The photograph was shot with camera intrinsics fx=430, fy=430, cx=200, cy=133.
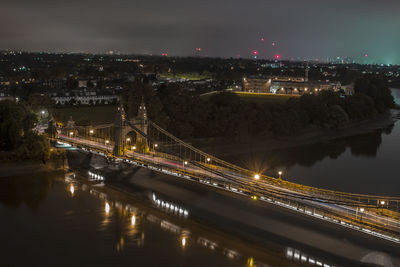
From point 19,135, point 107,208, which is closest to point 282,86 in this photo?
point 19,135

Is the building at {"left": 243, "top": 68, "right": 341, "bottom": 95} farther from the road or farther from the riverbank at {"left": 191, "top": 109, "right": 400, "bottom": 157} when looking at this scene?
the road

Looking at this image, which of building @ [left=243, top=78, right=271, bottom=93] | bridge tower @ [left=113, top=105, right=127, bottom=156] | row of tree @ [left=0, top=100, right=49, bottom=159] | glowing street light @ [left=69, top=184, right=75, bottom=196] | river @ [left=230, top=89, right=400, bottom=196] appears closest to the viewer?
glowing street light @ [left=69, top=184, right=75, bottom=196]

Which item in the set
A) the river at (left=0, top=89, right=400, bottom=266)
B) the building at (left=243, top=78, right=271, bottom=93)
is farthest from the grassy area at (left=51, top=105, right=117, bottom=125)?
the building at (left=243, top=78, right=271, bottom=93)

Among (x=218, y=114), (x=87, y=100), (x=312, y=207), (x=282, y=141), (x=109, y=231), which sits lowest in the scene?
(x=282, y=141)

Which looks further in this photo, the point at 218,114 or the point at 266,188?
the point at 218,114

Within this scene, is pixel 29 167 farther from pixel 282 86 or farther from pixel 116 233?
pixel 282 86

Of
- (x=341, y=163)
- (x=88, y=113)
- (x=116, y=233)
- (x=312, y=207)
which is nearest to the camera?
(x=312, y=207)
